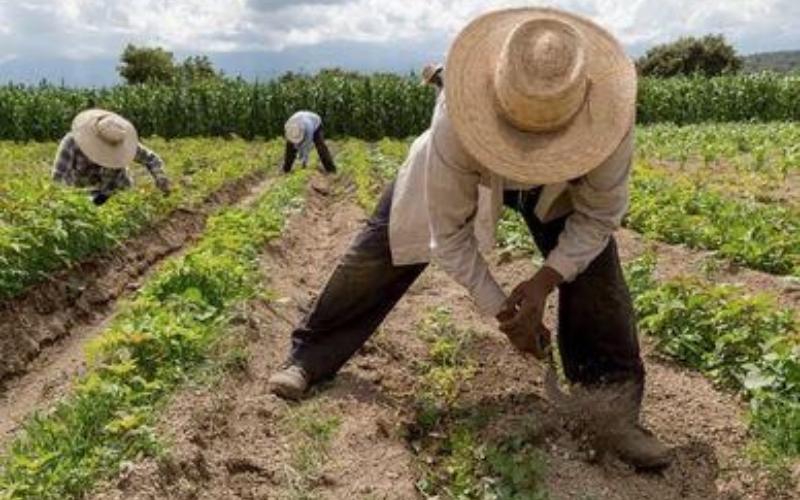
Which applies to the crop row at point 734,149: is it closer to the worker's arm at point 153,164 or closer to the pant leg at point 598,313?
the worker's arm at point 153,164

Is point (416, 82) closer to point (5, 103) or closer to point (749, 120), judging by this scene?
point (749, 120)

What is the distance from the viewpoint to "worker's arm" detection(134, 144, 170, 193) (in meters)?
9.30

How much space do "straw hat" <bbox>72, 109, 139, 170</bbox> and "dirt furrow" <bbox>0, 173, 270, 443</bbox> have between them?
780 millimetres

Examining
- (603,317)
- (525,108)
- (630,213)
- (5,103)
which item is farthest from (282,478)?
(5,103)

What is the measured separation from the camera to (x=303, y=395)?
15.1 ft

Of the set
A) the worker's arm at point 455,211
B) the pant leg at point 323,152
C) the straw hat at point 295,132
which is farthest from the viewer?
the pant leg at point 323,152

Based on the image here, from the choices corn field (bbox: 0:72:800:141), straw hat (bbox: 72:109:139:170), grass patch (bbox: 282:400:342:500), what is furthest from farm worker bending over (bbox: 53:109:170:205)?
corn field (bbox: 0:72:800:141)

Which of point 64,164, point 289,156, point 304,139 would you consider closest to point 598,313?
point 64,164

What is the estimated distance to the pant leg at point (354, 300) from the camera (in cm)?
446

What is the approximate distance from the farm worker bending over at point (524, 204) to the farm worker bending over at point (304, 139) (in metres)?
11.3

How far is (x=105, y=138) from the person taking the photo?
833 centimetres

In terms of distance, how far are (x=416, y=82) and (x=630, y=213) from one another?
22.3 meters

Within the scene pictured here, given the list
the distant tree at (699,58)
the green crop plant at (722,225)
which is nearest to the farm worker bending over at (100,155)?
the green crop plant at (722,225)

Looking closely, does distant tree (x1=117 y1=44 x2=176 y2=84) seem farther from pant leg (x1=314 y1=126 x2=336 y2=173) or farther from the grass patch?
the grass patch
